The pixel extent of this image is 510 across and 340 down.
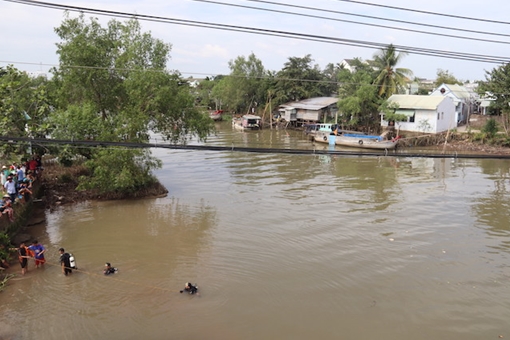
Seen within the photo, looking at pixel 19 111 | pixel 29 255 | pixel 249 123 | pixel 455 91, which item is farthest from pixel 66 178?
pixel 455 91

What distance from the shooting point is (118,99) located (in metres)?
21.9

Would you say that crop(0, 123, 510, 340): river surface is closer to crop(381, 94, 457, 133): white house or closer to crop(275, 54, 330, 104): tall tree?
crop(381, 94, 457, 133): white house

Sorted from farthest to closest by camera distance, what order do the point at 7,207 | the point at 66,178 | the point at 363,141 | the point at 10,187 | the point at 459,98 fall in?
the point at 459,98
the point at 363,141
the point at 66,178
the point at 10,187
the point at 7,207

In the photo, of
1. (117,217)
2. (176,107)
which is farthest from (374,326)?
(176,107)

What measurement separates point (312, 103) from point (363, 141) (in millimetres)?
15131

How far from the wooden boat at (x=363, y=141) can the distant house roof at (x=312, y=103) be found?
31.2 ft

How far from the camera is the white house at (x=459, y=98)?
155 ft

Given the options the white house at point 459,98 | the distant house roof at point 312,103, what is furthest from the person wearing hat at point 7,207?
the white house at point 459,98

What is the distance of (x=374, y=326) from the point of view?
10.6m

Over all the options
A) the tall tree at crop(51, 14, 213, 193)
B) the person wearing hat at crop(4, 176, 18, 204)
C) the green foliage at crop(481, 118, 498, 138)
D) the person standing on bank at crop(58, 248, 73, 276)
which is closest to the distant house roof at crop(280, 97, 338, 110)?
the green foliage at crop(481, 118, 498, 138)

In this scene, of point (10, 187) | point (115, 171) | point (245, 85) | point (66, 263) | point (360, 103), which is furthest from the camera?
point (245, 85)

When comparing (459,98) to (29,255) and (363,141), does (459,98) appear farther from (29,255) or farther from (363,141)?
(29,255)

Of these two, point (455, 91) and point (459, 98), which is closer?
point (459, 98)

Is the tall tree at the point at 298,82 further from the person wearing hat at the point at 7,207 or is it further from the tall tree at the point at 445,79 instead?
the person wearing hat at the point at 7,207
